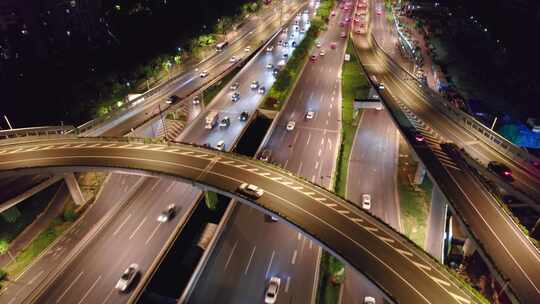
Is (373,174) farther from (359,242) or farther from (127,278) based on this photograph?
(127,278)

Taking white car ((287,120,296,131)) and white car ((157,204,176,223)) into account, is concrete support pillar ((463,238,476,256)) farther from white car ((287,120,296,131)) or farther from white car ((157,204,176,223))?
white car ((157,204,176,223))

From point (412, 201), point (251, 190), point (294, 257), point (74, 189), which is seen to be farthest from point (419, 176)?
point (74, 189)

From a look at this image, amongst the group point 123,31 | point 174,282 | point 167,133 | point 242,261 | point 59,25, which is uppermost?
point 123,31

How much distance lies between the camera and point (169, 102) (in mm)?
76375

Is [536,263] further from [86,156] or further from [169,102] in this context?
[169,102]

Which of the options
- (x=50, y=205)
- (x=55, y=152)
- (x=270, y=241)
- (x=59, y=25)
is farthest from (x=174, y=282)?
(x=59, y=25)

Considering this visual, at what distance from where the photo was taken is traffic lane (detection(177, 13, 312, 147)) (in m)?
73.5

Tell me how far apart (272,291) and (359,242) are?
13310mm

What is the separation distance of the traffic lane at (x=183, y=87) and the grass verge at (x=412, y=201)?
175 feet

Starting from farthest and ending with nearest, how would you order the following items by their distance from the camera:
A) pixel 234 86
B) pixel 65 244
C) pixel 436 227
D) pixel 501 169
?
pixel 234 86, pixel 436 227, pixel 65 244, pixel 501 169

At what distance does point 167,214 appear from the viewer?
1981 inches

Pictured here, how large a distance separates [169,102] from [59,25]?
4933 cm

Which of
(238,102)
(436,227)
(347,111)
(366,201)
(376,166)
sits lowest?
(436,227)

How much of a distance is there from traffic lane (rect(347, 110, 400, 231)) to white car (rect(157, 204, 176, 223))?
103ft
